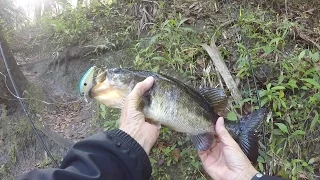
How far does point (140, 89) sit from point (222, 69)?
2.06 m

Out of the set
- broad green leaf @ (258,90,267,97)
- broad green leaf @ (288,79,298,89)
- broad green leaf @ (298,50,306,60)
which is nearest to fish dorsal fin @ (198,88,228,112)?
broad green leaf @ (258,90,267,97)

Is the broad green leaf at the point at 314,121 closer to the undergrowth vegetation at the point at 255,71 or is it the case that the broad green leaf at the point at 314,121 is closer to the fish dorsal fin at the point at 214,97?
the undergrowth vegetation at the point at 255,71

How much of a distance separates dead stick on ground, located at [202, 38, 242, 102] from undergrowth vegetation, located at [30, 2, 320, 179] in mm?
71

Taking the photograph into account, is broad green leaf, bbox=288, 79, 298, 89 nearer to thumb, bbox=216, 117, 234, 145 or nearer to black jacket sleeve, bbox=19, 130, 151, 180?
thumb, bbox=216, 117, 234, 145

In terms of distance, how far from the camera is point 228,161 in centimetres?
238

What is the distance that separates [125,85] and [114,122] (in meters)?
2.00

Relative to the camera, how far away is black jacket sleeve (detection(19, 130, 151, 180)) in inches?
69.7

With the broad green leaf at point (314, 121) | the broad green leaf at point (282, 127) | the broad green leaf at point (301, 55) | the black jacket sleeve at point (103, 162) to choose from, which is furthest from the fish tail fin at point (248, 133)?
the broad green leaf at point (301, 55)

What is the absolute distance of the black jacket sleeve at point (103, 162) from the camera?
177 centimetres

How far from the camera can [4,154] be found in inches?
187

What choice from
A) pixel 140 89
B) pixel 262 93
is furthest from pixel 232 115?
pixel 140 89

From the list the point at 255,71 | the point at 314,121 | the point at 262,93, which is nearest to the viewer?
the point at 314,121

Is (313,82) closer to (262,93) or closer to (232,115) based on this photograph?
(262,93)

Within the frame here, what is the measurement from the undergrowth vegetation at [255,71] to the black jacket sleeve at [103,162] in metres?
1.71
